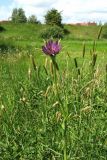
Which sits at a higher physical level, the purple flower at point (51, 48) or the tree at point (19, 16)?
the purple flower at point (51, 48)

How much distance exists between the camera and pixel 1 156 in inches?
168

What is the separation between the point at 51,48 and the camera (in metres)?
3.06

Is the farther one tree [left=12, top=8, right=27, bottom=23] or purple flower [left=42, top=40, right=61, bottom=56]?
tree [left=12, top=8, right=27, bottom=23]

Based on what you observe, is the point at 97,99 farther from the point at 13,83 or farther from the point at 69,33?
the point at 69,33

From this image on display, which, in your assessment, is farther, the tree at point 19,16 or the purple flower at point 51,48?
the tree at point 19,16

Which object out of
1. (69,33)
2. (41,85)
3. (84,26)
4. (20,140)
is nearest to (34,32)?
(69,33)

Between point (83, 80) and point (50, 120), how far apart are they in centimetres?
144

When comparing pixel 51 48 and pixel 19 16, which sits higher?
pixel 51 48

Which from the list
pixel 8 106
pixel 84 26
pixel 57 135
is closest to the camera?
pixel 57 135

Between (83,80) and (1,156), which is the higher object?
(83,80)

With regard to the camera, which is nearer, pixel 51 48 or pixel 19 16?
pixel 51 48

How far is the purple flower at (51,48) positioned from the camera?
299 cm

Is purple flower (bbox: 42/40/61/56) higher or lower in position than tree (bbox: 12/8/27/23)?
higher

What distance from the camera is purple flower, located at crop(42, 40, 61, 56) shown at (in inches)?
118
